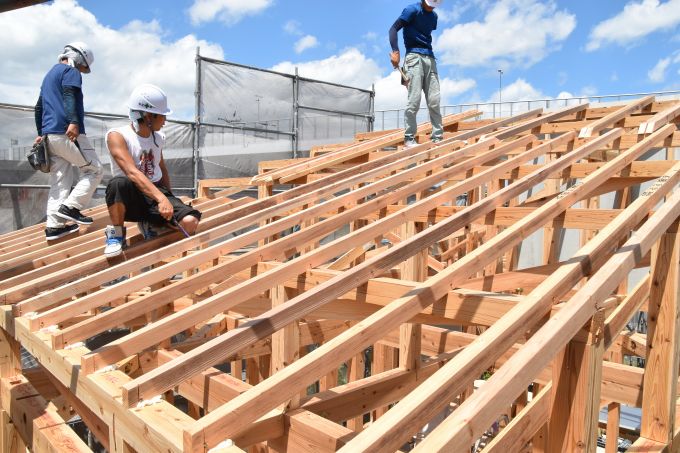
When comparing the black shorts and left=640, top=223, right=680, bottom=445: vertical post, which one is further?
the black shorts

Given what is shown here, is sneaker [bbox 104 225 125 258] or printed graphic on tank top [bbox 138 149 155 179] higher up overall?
printed graphic on tank top [bbox 138 149 155 179]

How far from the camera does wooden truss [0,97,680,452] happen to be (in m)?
1.76

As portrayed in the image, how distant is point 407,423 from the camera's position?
148cm

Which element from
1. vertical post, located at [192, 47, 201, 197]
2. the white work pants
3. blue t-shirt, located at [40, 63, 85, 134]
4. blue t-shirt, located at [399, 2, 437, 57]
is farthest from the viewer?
vertical post, located at [192, 47, 201, 197]

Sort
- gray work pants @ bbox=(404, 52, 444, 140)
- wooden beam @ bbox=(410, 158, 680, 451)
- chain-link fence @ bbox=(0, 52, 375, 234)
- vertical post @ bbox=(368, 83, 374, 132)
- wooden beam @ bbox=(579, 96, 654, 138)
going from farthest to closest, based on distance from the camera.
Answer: vertical post @ bbox=(368, 83, 374, 132) < chain-link fence @ bbox=(0, 52, 375, 234) < gray work pants @ bbox=(404, 52, 444, 140) < wooden beam @ bbox=(579, 96, 654, 138) < wooden beam @ bbox=(410, 158, 680, 451)

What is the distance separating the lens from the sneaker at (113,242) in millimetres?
3863

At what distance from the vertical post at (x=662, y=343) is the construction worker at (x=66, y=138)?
13.8 feet

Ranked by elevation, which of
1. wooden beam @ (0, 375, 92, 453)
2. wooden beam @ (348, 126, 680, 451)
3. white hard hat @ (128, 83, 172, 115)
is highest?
white hard hat @ (128, 83, 172, 115)

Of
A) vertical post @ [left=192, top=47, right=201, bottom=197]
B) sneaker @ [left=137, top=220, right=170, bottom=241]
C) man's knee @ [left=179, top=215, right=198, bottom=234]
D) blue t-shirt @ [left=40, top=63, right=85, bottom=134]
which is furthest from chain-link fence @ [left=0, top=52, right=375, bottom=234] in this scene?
man's knee @ [left=179, top=215, right=198, bottom=234]

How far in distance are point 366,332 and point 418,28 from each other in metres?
5.20

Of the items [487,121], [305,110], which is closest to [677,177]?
[487,121]

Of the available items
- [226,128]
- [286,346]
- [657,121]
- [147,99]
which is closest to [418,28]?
[657,121]

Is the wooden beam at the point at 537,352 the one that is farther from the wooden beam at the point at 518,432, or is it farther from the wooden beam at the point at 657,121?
the wooden beam at the point at 657,121

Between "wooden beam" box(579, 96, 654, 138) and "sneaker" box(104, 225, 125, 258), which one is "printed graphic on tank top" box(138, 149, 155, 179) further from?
"wooden beam" box(579, 96, 654, 138)
